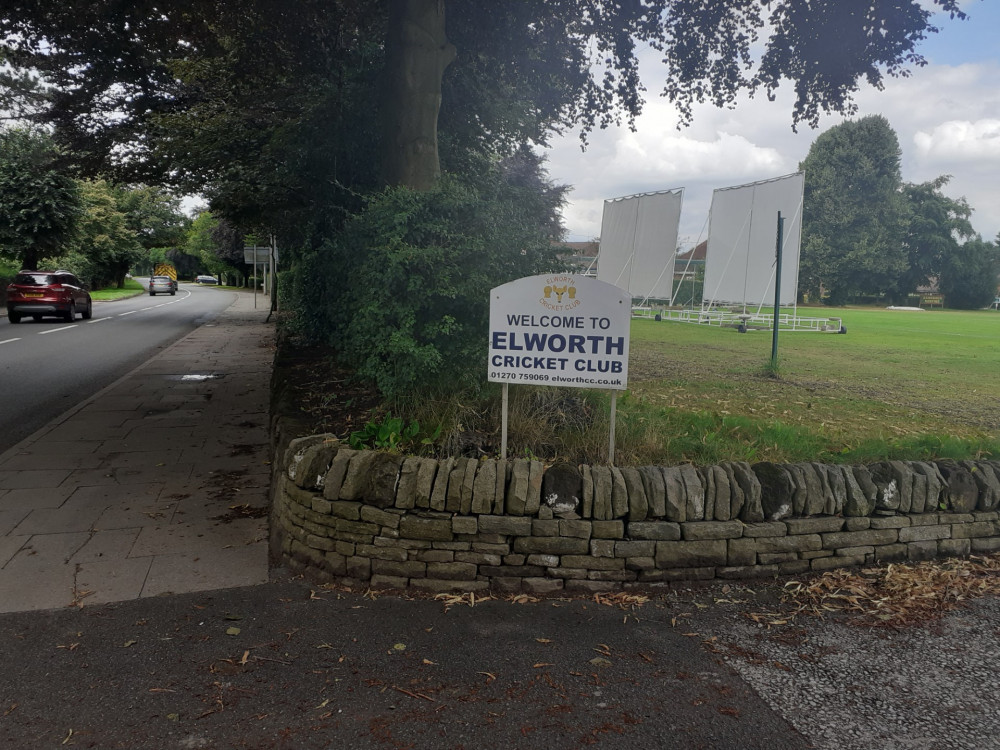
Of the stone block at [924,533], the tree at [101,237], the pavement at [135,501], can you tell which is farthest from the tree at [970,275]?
the stone block at [924,533]

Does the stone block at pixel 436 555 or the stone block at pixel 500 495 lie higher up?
the stone block at pixel 500 495

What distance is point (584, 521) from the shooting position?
4.06m

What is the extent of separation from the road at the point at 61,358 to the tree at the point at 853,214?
4729 centimetres

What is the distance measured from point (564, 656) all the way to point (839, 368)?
36.9 ft

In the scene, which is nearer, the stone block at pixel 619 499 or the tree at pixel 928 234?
the stone block at pixel 619 499

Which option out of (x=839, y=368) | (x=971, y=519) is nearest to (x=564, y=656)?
(x=971, y=519)

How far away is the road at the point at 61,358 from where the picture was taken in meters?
9.42

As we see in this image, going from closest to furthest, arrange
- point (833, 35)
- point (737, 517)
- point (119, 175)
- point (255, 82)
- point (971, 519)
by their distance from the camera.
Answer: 1. point (737, 517)
2. point (971, 519)
3. point (833, 35)
4. point (255, 82)
5. point (119, 175)

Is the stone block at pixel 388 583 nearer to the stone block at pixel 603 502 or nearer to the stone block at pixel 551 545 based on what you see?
the stone block at pixel 551 545

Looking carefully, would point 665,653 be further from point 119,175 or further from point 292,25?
point 119,175

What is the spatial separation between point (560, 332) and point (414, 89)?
4199 mm

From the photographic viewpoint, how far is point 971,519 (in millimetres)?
4523

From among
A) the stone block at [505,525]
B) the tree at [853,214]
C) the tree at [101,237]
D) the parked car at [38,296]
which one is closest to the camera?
the stone block at [505,525]

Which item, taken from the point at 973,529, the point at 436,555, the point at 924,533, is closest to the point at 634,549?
the point at 436,555
